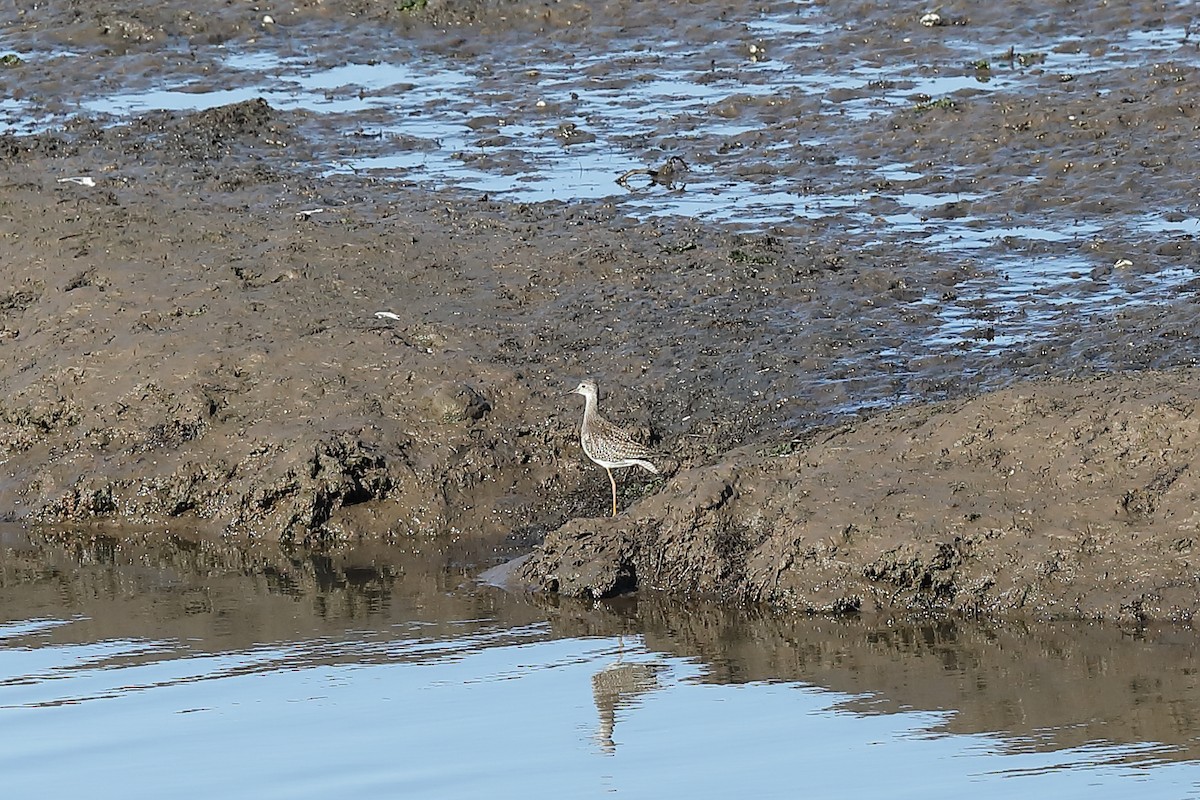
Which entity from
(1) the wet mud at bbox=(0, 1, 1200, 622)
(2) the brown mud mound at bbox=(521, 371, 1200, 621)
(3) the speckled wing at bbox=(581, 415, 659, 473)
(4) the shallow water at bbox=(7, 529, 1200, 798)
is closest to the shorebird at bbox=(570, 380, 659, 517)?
(3) the speckled wing at bbox=(581, 415, 659, 473)

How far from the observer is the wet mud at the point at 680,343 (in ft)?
27.8

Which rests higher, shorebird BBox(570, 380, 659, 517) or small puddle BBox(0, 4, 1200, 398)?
small puddle BBox(0, 4, 1200, 398)

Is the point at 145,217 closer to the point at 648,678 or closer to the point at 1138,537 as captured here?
the point at 648,678

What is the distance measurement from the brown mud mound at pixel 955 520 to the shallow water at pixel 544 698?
6.8 inches

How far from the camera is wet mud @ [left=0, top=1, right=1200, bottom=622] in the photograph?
8.48 m

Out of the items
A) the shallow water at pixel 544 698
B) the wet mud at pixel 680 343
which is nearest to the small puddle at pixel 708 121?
the wet mud at pixel 680 343

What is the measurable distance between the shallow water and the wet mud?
0.43 metres

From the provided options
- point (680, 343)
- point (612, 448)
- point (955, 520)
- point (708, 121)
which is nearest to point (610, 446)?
point (612, 448)

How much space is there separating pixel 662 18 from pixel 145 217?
799 cm

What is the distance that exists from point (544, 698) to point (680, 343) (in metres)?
3.99

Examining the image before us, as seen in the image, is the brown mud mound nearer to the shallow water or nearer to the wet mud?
the wet mud

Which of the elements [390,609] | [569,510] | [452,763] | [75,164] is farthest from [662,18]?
[452,763]

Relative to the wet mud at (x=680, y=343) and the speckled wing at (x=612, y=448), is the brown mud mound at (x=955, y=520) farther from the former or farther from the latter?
the speckled wing at (x=612, y=448)

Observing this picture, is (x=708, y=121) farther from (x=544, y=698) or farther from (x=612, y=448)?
(x=544, y=698)
